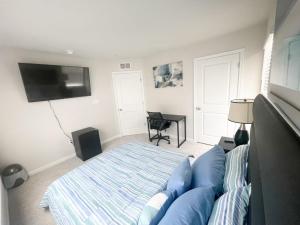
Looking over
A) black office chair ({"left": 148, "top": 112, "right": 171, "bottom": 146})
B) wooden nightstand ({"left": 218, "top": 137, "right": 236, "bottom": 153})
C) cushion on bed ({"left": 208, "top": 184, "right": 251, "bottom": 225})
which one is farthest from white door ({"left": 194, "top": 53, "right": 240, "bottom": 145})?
cushion on bed ({"left": 208, "top": 184, "right": 251, "bottom": 225})

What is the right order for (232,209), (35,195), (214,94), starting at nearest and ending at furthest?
(232,209)
(35,195)
(214,94)

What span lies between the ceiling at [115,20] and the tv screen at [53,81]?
40 centimetres

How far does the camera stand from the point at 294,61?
63 centimetres

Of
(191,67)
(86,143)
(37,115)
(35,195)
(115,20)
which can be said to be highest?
(115,20)

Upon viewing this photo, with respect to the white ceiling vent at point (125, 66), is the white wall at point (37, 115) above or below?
below

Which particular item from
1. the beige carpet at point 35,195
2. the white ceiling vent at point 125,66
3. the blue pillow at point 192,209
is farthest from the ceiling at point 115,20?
the beige carpet at point 35,195

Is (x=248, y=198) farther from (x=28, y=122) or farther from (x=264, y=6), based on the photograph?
(x=28, y=122)

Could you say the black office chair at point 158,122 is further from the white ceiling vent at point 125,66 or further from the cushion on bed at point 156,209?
the cushion on bed at point 156,209

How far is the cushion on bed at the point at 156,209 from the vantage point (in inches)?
35.6

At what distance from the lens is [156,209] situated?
3.14 feet

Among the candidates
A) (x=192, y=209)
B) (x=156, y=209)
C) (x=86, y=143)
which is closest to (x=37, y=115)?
(x=86, y=143)

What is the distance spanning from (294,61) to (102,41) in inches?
101

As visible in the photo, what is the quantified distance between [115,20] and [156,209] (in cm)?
205

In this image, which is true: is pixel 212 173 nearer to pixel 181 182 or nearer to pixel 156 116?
pixel 181 182
